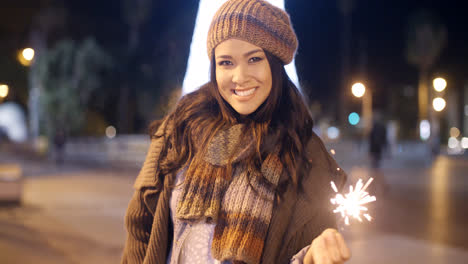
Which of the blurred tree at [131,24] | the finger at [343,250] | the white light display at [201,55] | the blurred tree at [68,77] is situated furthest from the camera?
the blurred tree at [68,77]

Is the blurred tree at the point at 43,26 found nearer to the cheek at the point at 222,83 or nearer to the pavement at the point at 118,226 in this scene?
the pavement at the point at 118,226

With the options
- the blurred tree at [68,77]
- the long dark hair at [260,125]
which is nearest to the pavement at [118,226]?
the long dark hair at [260,125]

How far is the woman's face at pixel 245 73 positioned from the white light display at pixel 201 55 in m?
0.27

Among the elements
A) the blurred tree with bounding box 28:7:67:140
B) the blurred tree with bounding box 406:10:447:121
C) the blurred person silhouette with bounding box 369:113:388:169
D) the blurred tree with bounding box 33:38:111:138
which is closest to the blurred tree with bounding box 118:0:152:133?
the blurred tree with bounding box 33:38:111:138

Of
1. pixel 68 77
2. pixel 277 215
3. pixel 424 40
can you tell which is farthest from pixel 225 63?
pixel 424 40

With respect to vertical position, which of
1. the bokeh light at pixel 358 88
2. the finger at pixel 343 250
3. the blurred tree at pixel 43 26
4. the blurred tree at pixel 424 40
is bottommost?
the finger at pixel 343 250

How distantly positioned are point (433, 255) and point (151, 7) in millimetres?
23578

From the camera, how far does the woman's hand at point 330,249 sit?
53.5 inches

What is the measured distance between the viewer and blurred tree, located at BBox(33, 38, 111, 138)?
2764cm

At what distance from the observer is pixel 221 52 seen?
5.93 ft

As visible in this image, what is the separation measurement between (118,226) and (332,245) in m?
7.11

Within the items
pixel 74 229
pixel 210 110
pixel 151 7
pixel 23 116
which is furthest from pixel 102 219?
pixel 23 116

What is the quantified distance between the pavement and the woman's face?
0.55 metres

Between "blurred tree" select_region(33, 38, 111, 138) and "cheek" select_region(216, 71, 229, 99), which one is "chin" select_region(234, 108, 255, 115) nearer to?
"cheek" select_region(216, 71, 229, 99)
